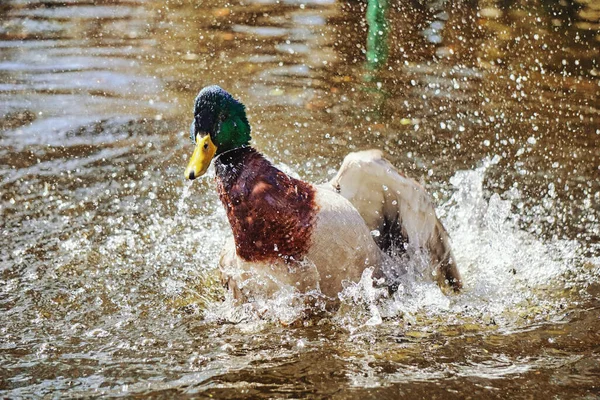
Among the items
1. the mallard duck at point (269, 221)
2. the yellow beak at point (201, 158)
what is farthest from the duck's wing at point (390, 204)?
the yellow beak at point (201, 158)

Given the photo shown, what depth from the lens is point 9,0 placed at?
10.2m

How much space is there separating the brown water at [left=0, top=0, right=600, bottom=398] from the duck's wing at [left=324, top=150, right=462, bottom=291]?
21 cm

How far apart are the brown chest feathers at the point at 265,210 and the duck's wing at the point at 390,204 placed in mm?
525

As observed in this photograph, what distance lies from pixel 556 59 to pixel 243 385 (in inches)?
216

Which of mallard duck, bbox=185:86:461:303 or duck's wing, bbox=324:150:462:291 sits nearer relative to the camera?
mallard duck, bbox=185:86:461:303

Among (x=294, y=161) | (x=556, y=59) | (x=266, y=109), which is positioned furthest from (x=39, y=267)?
(x=556, y=59)

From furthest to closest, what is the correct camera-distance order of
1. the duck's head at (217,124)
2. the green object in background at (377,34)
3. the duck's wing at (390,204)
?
the green object in background at (377,34) → the duck's wing at (390,204) → the duck's head at (217,124)

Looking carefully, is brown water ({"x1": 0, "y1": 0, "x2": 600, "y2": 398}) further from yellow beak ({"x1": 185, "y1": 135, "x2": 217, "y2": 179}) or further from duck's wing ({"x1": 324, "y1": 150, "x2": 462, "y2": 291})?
yellow beak ({"x1": 185, "y1": 135, "x2": 217, "y2": 179})

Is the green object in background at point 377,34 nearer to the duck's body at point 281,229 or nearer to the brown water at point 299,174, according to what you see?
the brown water at point 299,174

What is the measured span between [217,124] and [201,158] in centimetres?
17

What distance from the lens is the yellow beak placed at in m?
3.33

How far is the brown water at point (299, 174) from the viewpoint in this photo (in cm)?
329

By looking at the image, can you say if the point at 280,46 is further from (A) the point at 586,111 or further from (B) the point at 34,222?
(B) the point at 34,222

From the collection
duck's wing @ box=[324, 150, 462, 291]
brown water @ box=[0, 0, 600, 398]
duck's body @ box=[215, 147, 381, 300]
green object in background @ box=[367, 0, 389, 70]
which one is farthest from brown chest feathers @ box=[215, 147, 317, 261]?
green object in background @ box=[367, 0, 389, 70]
